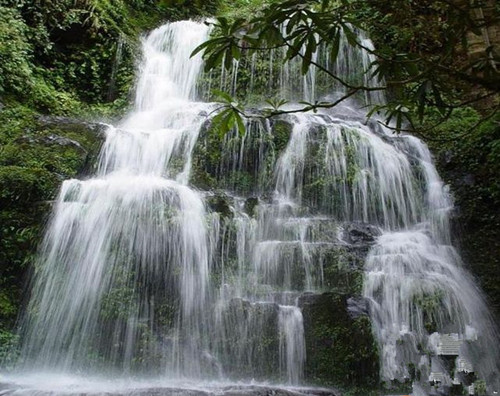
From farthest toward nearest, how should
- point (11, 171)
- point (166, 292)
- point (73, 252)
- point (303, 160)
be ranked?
point (303, 160) < point (11, 171) < point (73, 252) < point (166, 292)

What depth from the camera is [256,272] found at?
6000mm

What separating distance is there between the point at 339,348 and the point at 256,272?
1.53m

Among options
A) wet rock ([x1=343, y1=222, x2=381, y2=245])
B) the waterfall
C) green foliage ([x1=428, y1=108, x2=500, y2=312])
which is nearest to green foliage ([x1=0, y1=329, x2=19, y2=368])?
the waterfall

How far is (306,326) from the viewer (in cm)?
504

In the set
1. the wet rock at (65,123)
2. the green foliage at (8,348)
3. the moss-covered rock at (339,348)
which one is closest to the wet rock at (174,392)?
the moss-covered rock at (339,348)

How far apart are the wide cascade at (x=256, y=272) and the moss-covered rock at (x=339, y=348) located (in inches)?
0.6

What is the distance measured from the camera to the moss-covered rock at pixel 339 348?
4.80m

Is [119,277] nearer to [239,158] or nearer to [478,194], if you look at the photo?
[239,158]

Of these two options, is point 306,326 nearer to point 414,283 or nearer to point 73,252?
point 414,283

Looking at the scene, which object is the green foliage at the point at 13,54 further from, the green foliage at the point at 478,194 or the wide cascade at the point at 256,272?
the green foliage at the point at 478,194

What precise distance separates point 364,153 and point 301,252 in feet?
10.4

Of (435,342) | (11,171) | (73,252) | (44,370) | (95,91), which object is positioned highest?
(95,91)

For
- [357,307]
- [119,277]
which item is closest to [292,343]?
[357,307]

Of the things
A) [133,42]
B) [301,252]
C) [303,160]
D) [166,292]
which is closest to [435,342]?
[301,252]
